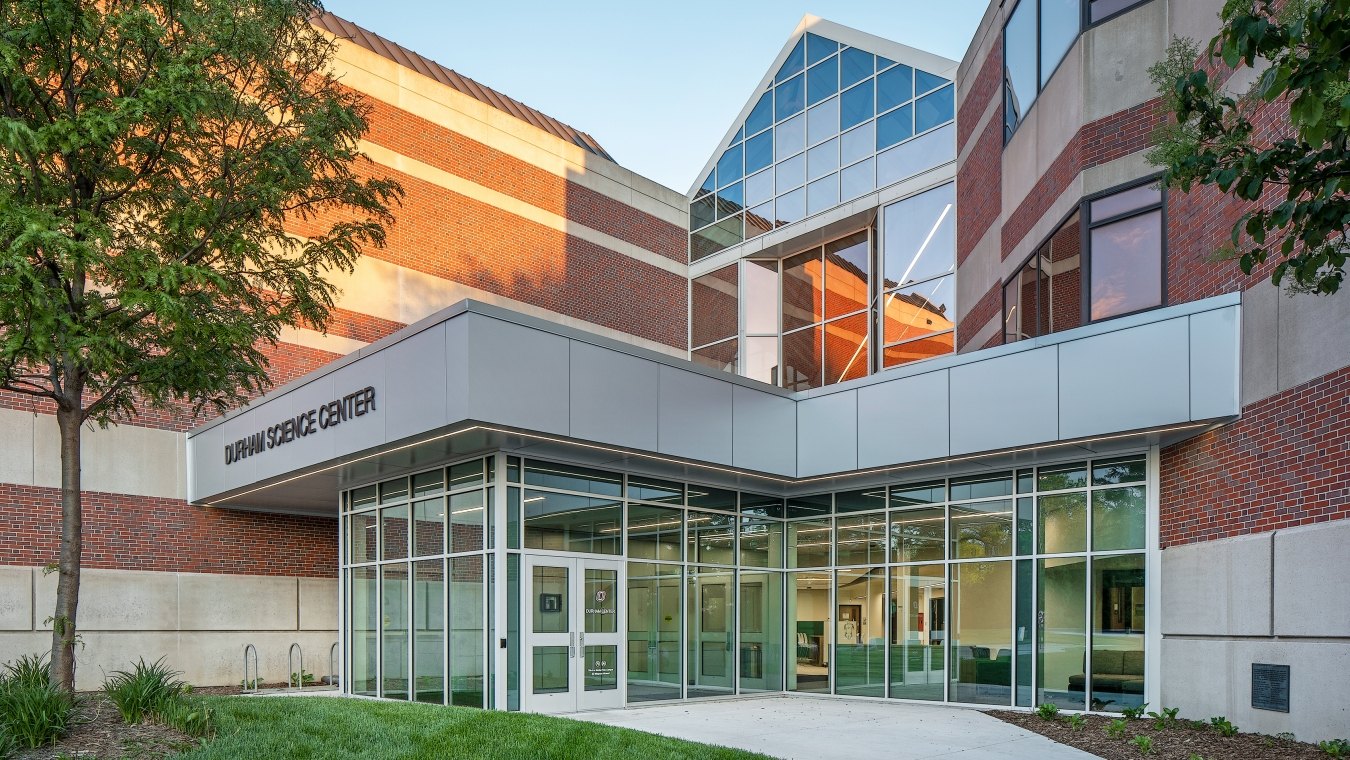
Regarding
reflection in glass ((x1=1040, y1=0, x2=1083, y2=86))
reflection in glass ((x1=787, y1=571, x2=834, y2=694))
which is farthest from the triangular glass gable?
reflection in glass ((x1=787, y1=571, x2=834, y2=694))

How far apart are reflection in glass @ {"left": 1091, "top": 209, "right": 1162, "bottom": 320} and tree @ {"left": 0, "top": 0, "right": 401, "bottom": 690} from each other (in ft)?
31.0

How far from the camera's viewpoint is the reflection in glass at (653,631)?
15.2m

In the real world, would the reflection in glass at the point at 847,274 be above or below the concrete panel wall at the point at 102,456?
above

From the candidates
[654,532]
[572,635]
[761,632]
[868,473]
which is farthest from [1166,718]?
[572,635]

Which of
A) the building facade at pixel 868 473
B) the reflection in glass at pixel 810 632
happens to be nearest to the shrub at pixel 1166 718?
the building facade at pixel 868 473

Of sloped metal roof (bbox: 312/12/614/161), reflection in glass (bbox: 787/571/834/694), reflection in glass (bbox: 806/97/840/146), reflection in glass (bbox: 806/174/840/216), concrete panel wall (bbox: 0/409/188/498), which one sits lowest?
reflection in glass (bbox: 787/571/834/694)

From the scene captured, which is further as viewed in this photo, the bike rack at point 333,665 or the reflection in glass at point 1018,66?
the bike rack at point 333,665

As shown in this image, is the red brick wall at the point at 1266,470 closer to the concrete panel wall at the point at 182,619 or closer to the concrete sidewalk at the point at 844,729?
the concrete sidewalk at the point at 844,729

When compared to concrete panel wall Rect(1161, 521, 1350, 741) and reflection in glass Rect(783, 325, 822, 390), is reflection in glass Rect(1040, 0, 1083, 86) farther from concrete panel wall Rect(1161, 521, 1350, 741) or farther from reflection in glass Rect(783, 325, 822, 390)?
reflection in glass Rect(783, 325, 822, 390)

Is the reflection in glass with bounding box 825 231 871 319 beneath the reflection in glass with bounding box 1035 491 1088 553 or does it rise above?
above

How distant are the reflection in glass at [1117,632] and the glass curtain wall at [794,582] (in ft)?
0.07

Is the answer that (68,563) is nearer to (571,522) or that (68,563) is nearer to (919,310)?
(571,522)

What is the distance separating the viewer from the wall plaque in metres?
10.8

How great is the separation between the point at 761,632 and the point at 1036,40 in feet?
35.5
